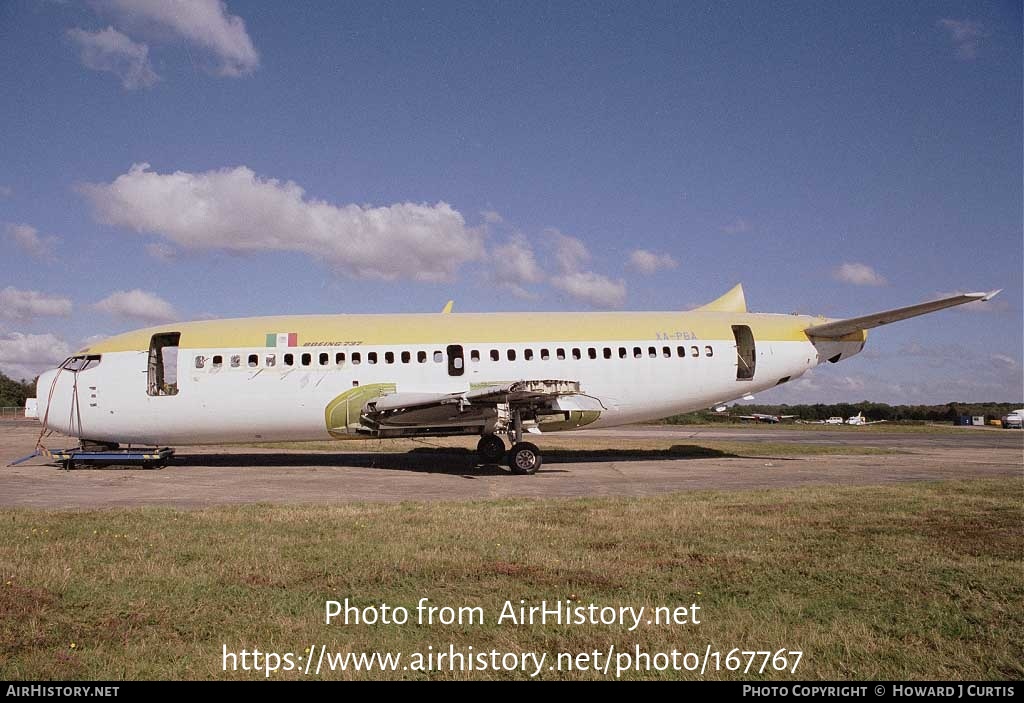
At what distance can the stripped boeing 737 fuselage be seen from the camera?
61.0 ft

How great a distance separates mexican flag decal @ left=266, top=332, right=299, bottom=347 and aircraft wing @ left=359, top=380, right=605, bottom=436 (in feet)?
8.91

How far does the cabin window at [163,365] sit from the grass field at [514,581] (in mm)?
8388

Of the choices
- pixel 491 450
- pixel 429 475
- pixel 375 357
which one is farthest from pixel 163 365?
pixel 491 450

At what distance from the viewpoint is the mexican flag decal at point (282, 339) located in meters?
19.0

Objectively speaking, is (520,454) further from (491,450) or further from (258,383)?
(258,383)

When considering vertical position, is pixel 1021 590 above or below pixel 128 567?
below

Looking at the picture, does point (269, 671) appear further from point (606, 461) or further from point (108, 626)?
point (606, 461)

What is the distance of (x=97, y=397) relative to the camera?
1870cm

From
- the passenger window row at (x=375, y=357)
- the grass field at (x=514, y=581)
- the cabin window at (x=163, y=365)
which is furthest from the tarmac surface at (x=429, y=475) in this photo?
the passenger window row at (x=375, y=357)

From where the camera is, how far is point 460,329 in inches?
777

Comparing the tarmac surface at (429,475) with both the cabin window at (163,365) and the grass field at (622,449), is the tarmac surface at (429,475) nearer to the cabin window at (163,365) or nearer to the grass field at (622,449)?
the grass field at (622,449)

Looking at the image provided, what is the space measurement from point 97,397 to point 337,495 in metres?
9.41

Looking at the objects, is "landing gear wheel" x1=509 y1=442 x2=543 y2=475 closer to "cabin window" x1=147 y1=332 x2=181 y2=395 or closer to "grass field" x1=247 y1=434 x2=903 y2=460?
"grass field" x1=247 y1=434 x2=903 y2=460
